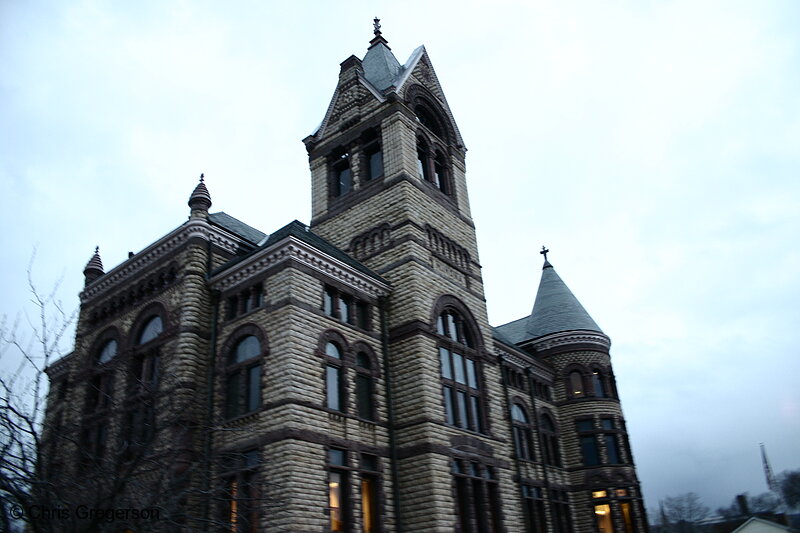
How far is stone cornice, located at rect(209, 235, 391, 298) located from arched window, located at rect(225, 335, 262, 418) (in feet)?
8.36

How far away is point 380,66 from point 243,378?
21323 mm

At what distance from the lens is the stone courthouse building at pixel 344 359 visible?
66.6 ft

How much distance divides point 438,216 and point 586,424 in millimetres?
17991

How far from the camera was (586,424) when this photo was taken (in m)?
39.2

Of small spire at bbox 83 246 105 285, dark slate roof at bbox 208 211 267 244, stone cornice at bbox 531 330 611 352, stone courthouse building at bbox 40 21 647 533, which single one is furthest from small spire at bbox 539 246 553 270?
small spire at bbox 83 246 105 285

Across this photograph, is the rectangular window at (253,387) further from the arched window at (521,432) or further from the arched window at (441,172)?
the arched window at (521,432)

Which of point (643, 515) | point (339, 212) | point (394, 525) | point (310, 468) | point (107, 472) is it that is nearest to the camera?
point (107, 472)

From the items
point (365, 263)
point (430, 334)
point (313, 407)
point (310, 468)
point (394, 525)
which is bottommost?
point (394, 525)

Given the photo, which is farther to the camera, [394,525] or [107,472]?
[394,525]

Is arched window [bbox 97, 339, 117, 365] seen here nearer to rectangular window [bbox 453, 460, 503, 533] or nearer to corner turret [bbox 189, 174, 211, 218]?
corner turret [bbox 189, 174, 211, 218]

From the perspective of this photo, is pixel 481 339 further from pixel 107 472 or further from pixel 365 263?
pixel 107 472

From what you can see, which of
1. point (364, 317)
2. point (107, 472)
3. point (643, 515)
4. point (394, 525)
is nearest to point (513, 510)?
point (394, 525)

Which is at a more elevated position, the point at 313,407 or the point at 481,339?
the point at 481,339

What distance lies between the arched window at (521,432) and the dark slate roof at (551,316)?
5.90 m
